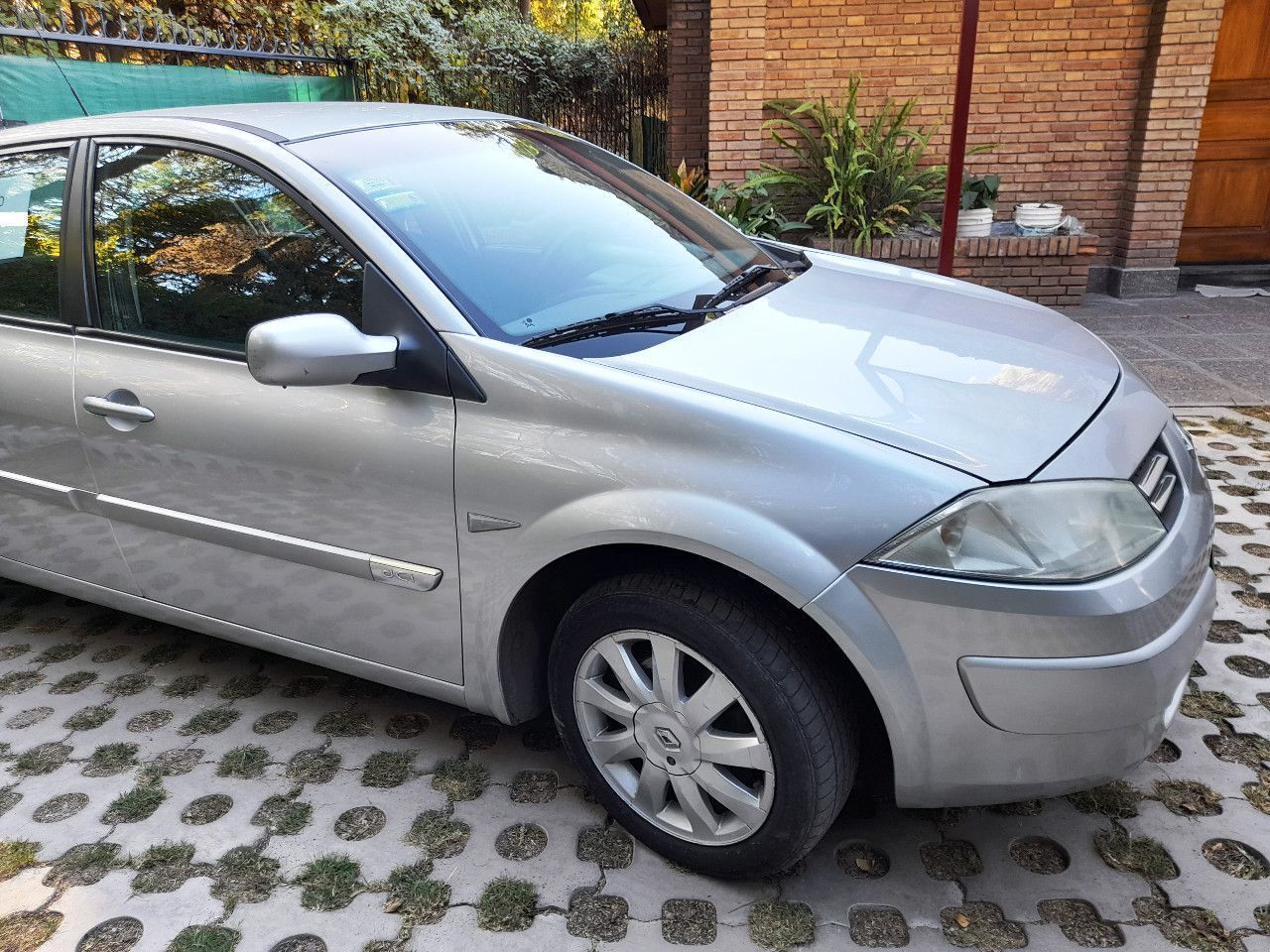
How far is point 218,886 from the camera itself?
2.19m

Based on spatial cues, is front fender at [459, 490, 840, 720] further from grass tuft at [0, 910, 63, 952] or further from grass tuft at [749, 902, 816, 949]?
grass tuft at [0, 910, 63, 952]

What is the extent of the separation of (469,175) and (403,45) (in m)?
10.7

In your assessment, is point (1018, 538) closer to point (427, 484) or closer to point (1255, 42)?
point (427, 484)

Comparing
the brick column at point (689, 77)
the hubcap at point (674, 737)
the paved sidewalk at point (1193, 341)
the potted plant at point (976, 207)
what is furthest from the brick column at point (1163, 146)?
the hubcap at point (674, 737)

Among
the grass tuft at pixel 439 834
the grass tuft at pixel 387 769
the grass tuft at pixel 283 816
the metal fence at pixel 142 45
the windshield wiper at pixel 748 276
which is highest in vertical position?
the metal fence at pixel 142 45

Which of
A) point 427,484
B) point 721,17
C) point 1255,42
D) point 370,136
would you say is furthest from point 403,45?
point 427,484

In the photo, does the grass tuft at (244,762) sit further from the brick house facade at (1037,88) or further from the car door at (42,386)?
the brick house facade at (1037,88)

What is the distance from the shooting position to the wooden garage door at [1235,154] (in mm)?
7645

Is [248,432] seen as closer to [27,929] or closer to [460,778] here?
[460,778]

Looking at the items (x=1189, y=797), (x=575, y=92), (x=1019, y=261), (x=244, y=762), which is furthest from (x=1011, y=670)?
(x=575, y=92)

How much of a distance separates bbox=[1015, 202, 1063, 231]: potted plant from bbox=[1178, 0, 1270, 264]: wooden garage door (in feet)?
5.18

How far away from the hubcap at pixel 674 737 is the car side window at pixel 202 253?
1.04 metres

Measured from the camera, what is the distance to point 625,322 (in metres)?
2.24

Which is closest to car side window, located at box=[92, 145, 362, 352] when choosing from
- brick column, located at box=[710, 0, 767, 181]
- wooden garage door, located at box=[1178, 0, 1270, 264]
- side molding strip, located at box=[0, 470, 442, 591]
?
side molding strip, located at box=[0, 470, 442, 591]
